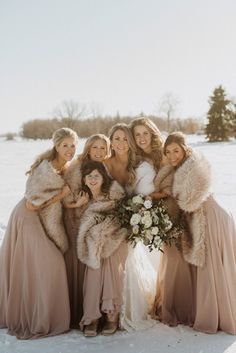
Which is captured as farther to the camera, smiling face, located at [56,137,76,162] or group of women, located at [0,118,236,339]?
smiling face, located at [56,137,76,162]

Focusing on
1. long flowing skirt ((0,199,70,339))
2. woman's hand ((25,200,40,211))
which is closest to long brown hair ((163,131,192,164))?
woman's hand ((25,200,40,211))

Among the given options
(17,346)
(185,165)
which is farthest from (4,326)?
(185,165)

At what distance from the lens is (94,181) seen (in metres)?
4.54

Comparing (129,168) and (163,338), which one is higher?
(129,168)

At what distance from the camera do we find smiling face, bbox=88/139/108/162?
484cm

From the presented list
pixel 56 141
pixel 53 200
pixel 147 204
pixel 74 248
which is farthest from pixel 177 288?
pixel 56 141

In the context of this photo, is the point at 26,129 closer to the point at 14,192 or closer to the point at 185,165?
the point at 14,192

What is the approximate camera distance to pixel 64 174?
469 centimetres

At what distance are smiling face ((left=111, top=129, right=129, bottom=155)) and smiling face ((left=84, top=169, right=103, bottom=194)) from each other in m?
0.53

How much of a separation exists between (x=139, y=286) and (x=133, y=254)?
37 cm

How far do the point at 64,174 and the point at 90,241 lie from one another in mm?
837

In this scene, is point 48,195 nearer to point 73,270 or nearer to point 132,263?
point 73,270

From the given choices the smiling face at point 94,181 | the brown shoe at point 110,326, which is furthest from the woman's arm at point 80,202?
the brown shoe at point 110,326

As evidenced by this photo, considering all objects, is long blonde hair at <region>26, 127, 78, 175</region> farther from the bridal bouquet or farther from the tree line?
the tree line
